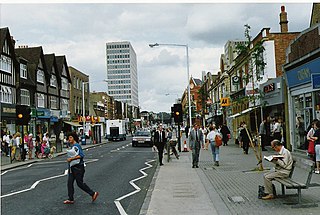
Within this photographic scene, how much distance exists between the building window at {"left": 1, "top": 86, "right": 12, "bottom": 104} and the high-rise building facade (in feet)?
451

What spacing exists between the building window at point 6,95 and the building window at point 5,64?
1710 millimetres

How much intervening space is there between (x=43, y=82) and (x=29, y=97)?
5.28m

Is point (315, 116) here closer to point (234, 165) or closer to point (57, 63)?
point (234, 165)

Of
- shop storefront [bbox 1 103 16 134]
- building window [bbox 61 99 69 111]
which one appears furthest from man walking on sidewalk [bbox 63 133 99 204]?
building window [bbox 61 99 69 111]

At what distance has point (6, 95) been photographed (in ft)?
121

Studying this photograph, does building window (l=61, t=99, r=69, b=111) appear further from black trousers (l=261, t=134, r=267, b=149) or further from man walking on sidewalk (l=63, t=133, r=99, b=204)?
man walking on sidewalk (l=63, t=133, r=99, b=204)

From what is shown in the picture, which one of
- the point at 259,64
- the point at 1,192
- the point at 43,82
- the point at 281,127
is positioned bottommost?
the point at 1,192

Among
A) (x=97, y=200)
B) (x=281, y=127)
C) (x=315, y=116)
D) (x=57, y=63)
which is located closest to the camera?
(x=97, y=200)

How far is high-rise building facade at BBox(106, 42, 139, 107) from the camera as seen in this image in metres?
175

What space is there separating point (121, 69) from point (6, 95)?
469ft

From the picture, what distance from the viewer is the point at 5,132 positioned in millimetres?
33656

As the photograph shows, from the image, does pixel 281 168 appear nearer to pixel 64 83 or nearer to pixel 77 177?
pixel 77 177

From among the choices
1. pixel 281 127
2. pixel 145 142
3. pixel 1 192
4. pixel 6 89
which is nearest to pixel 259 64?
pixel 281 127

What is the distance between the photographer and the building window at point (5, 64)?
3634 cm
